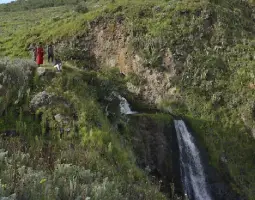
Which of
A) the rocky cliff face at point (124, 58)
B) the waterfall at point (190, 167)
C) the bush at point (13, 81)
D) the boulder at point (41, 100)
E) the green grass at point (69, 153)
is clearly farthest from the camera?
the rocky cliff face at point (124, 58)

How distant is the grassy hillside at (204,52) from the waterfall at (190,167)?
1348 millimetres

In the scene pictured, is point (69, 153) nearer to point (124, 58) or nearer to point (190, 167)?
point (190, 167)

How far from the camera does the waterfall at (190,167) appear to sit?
20.7 meters

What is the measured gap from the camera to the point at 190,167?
2155cm

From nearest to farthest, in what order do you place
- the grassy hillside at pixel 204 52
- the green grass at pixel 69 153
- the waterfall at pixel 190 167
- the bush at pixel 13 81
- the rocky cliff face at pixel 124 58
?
the green grass at pixel 69 153, the bush at pixel 13 81, the waterfall at pixel 190 167, the grassy hillside at pixel 204 52, the rocky cliff face at pixel 124 58

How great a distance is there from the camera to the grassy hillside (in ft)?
79.6

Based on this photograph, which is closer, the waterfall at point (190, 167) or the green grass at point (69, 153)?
the green grass at point (69, 153)

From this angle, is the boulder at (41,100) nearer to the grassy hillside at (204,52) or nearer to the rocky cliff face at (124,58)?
the grassy hillside at (204,52)

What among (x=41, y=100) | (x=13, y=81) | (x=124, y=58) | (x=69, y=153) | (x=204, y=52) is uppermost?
(x=13, y=81)

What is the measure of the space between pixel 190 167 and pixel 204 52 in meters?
11.0

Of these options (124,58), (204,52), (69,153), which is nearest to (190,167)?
(69,153)

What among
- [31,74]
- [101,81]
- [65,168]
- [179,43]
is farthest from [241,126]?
[65,168]

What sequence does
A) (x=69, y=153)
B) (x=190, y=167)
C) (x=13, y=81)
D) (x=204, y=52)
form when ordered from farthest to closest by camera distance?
(x=204, y=52) < (x=190, y=167) < (x=13, y=81) < (x=69, y=153)

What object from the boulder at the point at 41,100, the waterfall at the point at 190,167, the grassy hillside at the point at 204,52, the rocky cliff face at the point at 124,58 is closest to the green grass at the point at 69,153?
the boulder at the point at 41,100
